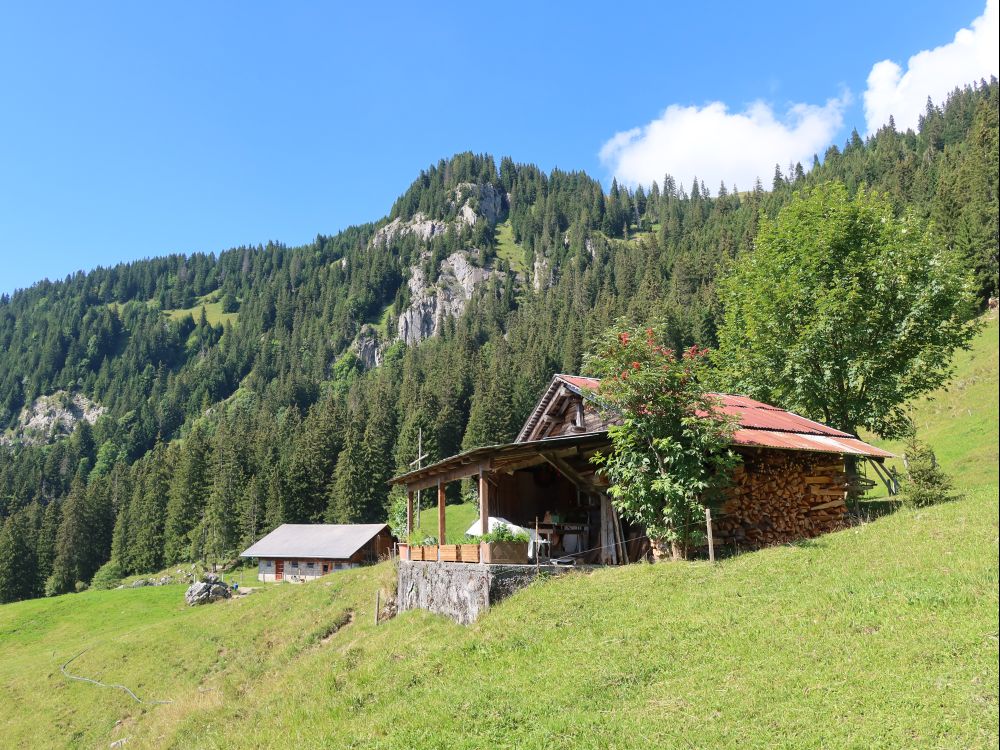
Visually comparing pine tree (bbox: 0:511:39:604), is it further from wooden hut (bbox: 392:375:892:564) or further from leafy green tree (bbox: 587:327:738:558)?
leafy green tree (bbox: 587:327:738:558)

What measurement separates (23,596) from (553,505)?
3848 inches

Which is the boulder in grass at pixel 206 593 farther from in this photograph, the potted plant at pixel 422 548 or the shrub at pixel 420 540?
the shrub at pixel 420 540

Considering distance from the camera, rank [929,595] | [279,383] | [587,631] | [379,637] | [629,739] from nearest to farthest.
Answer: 1. [629,739]
2. [929,595]
3. [587,631]
4. [379,637]
5. [279,383]

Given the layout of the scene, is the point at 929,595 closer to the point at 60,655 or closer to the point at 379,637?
the point at 379,637

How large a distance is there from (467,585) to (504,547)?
146cm

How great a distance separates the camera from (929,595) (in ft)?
33.4

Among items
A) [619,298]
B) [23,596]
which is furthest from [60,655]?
[619,298]

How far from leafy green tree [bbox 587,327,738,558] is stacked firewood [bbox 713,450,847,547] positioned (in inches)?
59.2

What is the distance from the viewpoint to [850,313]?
24172 millimetres

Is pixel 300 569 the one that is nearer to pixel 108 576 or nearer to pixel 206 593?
pixel 206 593

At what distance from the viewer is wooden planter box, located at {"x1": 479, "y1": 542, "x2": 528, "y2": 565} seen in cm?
1793

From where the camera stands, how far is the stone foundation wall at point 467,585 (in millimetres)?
16875

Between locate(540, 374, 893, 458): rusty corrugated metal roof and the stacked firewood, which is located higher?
locate(540, 374, 893, 458): rusty corrugated metal roof

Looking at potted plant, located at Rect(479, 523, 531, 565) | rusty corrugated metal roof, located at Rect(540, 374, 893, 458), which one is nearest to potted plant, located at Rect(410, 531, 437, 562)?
potted plant, located at Rect(479, 523, 531, 565)
